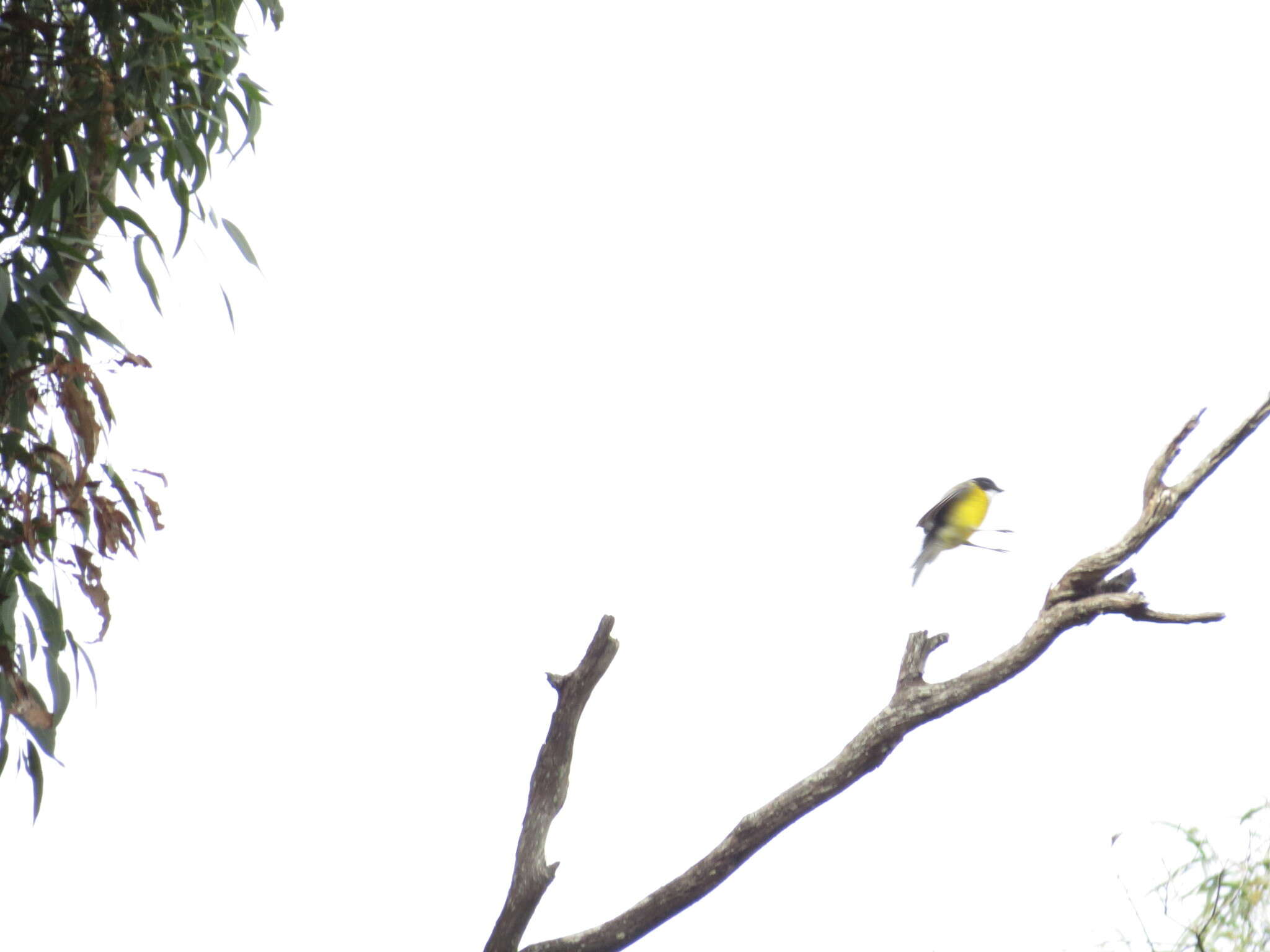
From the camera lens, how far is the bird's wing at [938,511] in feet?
9.33

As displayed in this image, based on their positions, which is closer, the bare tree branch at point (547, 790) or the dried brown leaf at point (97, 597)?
the dried brown leaf at point (97, 597)

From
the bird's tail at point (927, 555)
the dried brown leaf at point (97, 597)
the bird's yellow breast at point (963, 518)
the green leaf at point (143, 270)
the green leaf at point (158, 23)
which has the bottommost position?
the dried brown leaf at point (97, 597)

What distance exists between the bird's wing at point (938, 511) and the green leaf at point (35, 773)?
1961 mm

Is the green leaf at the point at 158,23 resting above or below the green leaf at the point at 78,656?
above

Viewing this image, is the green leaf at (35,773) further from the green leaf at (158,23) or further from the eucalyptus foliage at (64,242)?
the green leaf at (158,23)

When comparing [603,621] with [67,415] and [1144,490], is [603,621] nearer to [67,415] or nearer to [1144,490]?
[67,415]

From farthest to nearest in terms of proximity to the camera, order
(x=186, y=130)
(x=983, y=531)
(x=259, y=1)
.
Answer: (x=983, y=531) → (x=259, y=1) → (x=186, y=130)

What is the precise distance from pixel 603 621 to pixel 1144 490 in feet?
3.75

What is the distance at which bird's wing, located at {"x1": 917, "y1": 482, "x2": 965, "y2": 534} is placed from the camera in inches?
112

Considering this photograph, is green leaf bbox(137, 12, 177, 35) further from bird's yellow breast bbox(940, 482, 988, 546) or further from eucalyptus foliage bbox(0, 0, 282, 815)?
bird's yellow breast bbox(940, 482, 988, 546)

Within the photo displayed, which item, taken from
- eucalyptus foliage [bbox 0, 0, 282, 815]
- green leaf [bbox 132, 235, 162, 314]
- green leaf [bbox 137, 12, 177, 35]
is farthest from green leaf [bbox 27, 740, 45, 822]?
green leaf [bbox 137, 12, 177, 35]

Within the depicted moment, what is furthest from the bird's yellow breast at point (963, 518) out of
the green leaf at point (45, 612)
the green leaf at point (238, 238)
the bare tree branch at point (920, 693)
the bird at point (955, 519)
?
the green leaf at point (45, 612)

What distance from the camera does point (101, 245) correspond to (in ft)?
6.43

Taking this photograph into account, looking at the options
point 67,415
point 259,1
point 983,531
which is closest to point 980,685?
point 983,531
